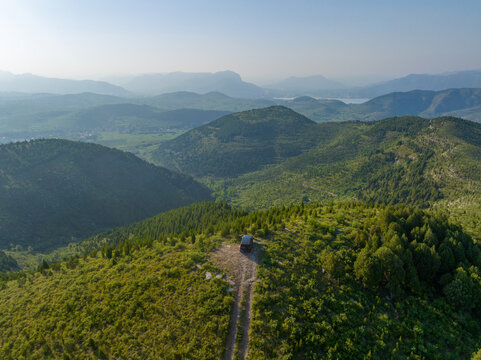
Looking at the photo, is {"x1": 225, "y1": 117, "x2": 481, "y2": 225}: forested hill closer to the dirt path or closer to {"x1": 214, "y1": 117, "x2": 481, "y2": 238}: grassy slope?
{"x1": 214, "y1": 117, "x2": 481, "y2": 238}: grassy slope

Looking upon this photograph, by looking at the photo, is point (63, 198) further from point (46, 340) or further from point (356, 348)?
point (356, 348)

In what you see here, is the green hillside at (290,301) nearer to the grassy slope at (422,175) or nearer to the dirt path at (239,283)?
the dirt path at (239,283)

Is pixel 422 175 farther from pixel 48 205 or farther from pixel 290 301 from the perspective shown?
pixel 48 205

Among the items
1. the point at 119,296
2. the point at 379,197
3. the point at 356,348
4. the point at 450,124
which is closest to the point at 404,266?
the point at 356,348

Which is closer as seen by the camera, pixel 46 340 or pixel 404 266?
pixel 46 340

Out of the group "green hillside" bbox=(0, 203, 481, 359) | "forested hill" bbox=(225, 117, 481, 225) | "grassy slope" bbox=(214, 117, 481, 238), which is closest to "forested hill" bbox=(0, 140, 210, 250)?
"grassy slope" bbox=(214, 117, 481, 238)

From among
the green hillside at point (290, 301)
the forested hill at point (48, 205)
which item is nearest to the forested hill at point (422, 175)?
the green hillside at point (290, 301)
